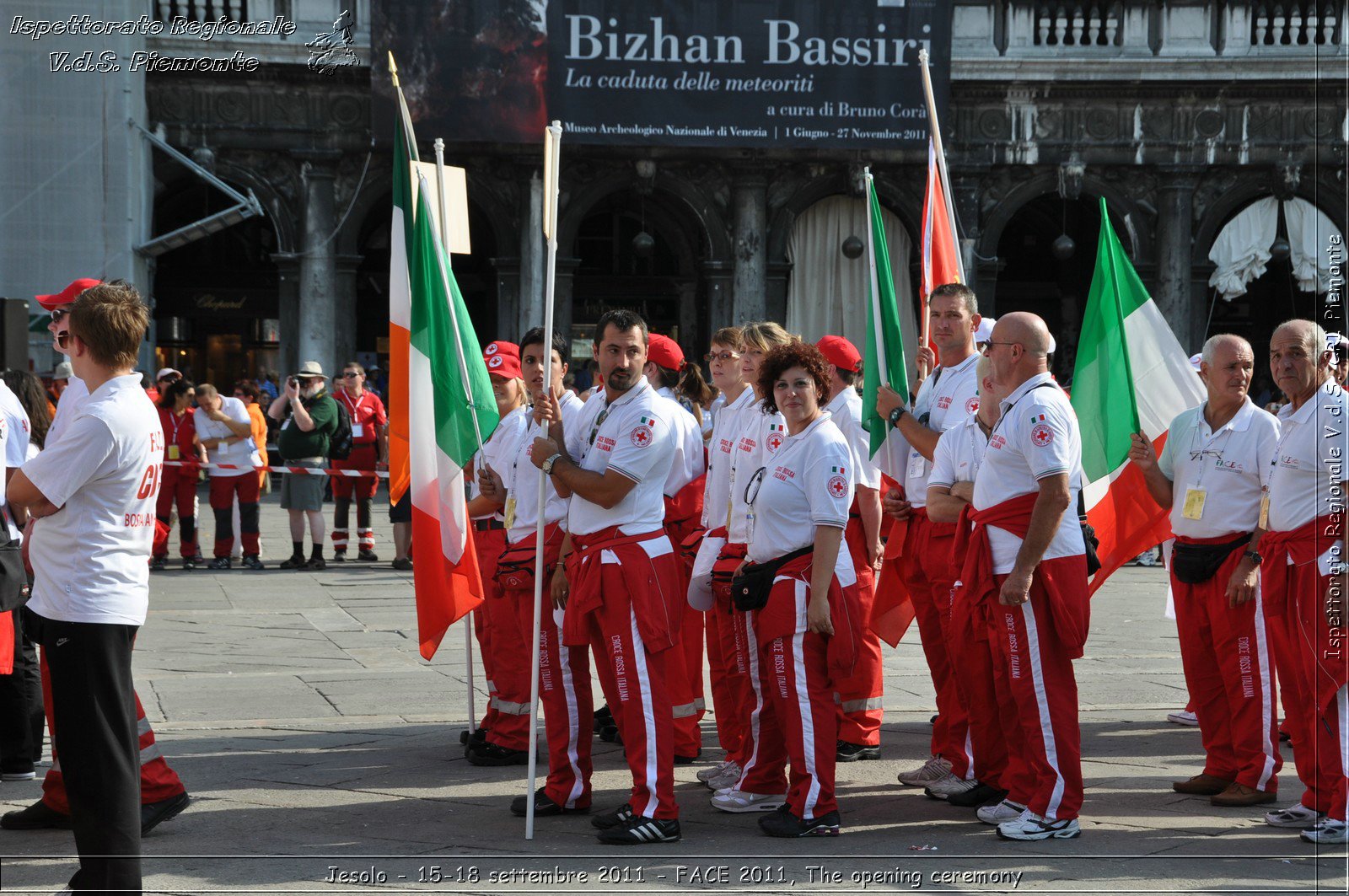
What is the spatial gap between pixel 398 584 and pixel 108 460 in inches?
320

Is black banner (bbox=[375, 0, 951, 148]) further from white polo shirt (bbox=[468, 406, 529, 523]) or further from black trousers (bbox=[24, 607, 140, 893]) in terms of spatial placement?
black trousers (bbox=[24, 607, 140, 893])

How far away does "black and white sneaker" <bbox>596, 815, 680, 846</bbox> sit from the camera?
5238 mm

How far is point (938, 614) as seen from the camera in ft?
20.9

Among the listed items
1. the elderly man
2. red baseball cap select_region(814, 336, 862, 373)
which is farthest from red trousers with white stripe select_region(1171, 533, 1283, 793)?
A: red baseball cap select_region(814, 336, 862, 373)

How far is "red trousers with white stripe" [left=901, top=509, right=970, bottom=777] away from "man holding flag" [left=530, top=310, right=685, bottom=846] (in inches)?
51.5

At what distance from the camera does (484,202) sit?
21.2 meters

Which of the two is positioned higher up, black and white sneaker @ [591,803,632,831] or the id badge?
the id badge

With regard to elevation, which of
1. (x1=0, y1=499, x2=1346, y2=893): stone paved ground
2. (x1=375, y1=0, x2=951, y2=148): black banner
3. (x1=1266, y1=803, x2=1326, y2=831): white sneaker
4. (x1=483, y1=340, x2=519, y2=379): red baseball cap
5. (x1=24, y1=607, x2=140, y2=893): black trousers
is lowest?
(x1=0, y1=499, x2=1346, y2=893): stone paved ground

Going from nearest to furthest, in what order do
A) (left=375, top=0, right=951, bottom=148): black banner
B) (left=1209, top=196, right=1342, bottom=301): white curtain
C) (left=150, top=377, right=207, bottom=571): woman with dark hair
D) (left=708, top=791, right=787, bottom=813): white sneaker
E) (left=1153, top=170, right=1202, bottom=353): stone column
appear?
(left=708, top=791, right=787, bottom=813): white sneaker → (left=150, top=377, right=207, bottom=571): woman with dark hair → (left=375, top=0, right=951, bottom=148): black banner → (left=1153, top=170, right=1202, bottom=353): stone column → (left=1209, top=196, right=1342, bottom=301): white curtain

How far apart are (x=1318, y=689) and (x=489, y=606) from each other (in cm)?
345

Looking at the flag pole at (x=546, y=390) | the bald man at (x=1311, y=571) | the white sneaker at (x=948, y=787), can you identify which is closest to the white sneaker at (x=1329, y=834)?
the bald man at (x=1311, y=571)

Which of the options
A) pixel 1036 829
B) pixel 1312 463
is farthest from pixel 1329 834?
pixel 1312 463

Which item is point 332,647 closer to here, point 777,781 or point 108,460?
point 777,781

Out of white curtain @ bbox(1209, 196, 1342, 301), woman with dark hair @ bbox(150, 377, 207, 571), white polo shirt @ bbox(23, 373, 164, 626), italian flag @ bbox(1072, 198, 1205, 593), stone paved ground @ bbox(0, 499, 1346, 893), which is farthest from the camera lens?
white curtain @ bbox(1209, 196, 1342, 301)
